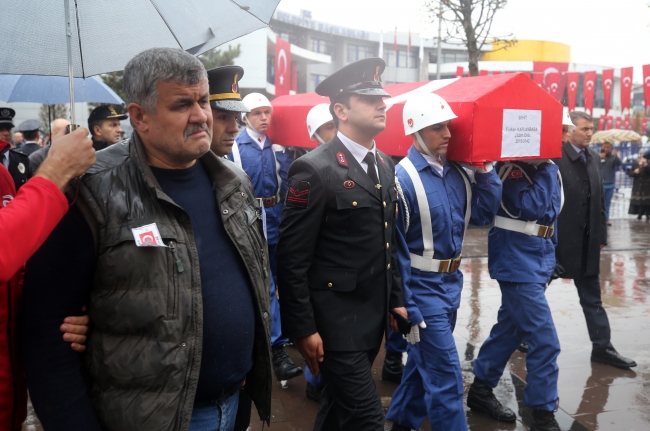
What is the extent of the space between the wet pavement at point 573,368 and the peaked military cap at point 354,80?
2.12m

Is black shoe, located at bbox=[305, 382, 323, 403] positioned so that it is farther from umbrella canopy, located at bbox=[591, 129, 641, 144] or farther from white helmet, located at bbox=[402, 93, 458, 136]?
umbrella canopy, located at bbox=[591, 129, 641, 144]

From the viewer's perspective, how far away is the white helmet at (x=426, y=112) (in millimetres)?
3701

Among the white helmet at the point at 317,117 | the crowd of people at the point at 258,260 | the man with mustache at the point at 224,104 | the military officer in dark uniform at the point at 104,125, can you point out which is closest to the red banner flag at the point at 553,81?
the crowd of people at the point at 258,260

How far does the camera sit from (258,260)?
7.02 ft

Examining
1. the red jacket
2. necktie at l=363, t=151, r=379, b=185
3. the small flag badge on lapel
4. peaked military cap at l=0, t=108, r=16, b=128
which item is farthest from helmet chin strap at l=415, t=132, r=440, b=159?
peaked military cap at l=0, t=108, r=16, b=128

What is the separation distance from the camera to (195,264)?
6.15ft

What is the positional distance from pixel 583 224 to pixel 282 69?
14155mm

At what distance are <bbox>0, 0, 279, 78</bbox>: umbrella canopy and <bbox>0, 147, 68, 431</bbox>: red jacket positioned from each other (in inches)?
28.1

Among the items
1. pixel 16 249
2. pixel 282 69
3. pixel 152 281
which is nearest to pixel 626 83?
Result: pixel 282 69

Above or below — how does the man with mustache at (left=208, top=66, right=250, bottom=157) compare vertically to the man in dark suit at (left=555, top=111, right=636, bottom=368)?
above

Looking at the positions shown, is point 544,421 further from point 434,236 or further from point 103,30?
point 103,30

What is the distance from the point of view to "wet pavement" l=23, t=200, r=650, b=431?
4.09 metres

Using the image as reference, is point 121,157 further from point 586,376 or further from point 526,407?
A: point 586,376

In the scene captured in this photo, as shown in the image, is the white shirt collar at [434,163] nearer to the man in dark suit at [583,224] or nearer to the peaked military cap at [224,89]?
the peaked military cap at [224,89]
